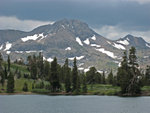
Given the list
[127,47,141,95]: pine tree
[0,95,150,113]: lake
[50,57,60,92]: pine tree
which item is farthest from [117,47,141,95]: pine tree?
[50,57,60,92]: pine tree

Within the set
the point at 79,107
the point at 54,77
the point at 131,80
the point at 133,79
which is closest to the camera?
the point at 79,107

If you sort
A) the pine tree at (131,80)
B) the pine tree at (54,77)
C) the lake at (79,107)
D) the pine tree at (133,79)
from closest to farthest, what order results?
the lake at (79,107) → the pine tree at (133,79) → the pine tree at (131,80) → the pine tree at (54,77)

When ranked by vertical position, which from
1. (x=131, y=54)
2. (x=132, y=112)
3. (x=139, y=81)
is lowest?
(x=132, y=112)

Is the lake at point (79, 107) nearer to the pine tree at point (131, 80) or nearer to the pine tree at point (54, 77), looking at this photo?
the pine tree at point (131, 80)

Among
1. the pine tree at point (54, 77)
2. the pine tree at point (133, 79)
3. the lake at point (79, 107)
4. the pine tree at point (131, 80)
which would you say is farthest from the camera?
the pine tree at point (54, 77)

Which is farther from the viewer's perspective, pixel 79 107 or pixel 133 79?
pixel 133 79

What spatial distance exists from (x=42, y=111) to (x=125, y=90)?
3069 inches

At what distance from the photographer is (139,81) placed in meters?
147

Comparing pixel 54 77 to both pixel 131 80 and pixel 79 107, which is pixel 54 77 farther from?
pixel 79 107

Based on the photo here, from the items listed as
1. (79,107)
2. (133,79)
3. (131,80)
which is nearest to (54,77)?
(131,80)

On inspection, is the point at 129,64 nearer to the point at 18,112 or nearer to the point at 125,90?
the point at 125,90

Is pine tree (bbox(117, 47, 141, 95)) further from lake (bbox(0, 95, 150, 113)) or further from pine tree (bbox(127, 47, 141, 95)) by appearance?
lake (bbox(0, 95, 150, 113))

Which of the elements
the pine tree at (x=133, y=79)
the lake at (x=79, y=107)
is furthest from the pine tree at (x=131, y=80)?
the lake at (x=79, y=107)

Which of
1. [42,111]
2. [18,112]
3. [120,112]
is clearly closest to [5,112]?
[18,112]
